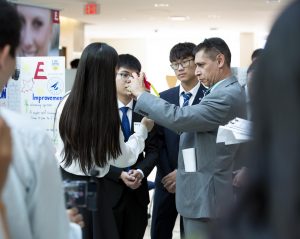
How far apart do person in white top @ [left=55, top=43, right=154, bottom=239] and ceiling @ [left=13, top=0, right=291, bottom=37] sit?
7.73m

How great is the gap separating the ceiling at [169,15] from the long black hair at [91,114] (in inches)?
304

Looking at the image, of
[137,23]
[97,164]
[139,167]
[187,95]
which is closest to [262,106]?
[97,164]

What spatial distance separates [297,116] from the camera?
0.59 m

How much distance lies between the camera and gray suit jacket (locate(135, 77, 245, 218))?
2871mm

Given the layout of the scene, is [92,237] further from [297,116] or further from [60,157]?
[297,116]

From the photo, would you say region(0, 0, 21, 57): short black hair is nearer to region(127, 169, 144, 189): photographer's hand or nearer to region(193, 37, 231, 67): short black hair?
region(127, 169, 144, 189): photographer's hand

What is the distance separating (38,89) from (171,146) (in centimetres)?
107

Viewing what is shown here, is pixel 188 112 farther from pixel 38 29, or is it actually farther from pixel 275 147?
pixel 38 29

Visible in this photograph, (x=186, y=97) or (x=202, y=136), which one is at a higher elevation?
(x=186, y=97)

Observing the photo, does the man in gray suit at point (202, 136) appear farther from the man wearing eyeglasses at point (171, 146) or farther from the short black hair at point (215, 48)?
the man wearing eyeglasses at point (171, 146)

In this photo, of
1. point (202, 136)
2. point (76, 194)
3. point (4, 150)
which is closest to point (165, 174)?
point (202, 136)

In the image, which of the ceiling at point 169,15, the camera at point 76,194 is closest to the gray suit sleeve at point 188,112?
the camera at point 76,194

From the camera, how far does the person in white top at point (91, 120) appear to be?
254cm

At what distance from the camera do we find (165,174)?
3.62 meters
